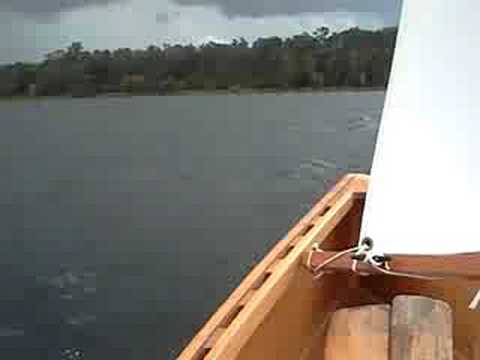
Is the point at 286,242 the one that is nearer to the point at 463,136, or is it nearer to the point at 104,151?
the point at 463,136

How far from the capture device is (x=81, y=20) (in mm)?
6059

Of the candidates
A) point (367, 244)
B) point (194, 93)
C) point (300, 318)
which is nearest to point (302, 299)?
point (300, 318)

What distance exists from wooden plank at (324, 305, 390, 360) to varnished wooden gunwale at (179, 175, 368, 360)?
0.14 meters

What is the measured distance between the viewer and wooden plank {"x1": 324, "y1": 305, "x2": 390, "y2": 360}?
50.7 inches

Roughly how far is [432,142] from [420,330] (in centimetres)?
28

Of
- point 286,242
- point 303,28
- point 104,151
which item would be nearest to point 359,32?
point 303,28

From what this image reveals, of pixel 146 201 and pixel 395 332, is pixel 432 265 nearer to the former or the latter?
pixel 395 332

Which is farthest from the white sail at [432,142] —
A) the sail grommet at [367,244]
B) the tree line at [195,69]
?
the tree line at [195,69]

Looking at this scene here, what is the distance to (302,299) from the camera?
1378mm

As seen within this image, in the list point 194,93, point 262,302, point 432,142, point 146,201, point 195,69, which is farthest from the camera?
point 146,201

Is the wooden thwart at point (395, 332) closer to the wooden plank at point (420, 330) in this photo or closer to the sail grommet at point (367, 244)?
the wooden plank at point (420, 330)

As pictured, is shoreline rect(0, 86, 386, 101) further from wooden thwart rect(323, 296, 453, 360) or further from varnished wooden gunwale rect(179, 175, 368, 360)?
wooden thwart rect(323, 296, 453, 360)

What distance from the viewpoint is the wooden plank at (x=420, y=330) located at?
1193 mm

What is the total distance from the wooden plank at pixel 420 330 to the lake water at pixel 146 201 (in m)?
3.65
